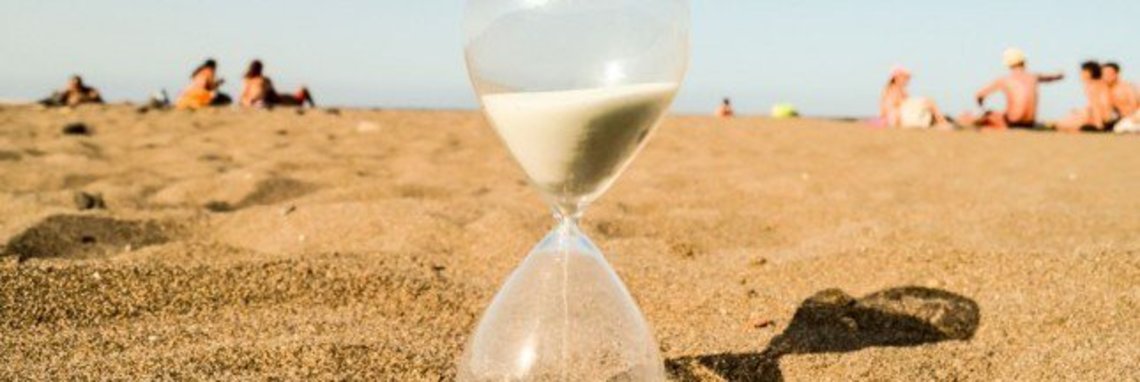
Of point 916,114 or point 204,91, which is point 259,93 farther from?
point 916,114

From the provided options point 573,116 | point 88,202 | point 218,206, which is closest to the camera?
point 573,116

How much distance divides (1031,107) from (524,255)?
9.24 meters

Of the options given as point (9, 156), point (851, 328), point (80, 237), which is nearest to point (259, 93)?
point (9, 156)

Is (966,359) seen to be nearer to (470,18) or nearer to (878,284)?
(878,284)

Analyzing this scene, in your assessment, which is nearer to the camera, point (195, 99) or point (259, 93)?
point (195, 99)

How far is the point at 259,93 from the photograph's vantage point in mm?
13211

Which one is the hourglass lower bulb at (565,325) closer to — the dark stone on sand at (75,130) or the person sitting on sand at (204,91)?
the dark stone on sand at (75,130)

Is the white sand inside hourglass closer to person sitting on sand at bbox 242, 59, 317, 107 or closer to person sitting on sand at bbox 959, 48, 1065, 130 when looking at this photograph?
person sitting on sand at bbox 959, 48, 1065, 130

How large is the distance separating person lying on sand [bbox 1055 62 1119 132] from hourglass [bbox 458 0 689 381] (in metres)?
10.6

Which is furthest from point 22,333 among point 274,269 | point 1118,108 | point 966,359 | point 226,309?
point 1118,108

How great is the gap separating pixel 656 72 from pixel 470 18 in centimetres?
27

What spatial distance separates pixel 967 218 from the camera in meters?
4.20

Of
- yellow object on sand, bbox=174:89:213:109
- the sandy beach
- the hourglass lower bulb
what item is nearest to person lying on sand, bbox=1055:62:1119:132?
the sandy beach

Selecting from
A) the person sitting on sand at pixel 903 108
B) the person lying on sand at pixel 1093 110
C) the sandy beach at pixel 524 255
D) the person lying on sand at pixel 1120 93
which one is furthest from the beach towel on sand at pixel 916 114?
the sandy beach at pixel 524 255
